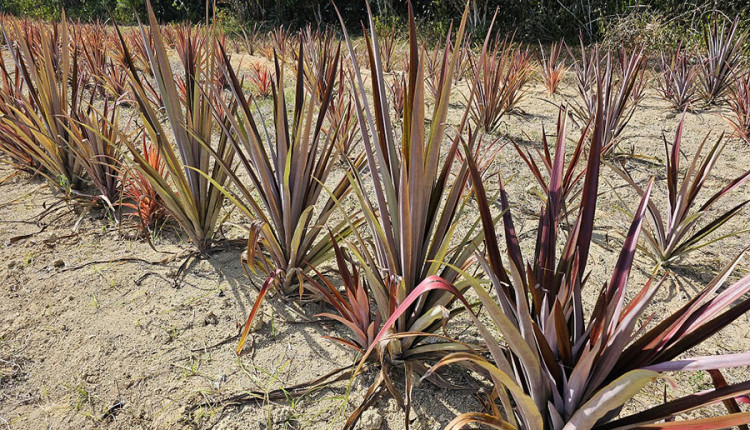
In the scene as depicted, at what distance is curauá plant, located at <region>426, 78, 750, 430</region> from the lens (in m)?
0.70

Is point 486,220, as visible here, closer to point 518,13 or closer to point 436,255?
point 436,255

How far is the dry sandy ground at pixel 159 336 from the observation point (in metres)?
1.17

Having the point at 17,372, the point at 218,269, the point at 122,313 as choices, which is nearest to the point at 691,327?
the point at 218,269

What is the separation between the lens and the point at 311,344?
1.37 m

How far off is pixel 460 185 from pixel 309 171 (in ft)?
1.71

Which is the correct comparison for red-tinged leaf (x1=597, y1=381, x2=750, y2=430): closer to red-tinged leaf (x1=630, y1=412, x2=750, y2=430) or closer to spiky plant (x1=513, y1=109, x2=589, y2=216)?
red-tinged leaf (x1=630, y1=412, x2=750, y2=430)

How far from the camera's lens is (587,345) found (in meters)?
0.82

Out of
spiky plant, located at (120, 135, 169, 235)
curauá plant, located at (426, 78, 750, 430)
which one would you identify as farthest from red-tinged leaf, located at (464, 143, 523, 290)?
spiky plant, located at (120, 135, 169, 235)

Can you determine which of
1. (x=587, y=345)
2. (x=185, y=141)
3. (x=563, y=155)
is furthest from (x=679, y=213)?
(x=185, y=141)

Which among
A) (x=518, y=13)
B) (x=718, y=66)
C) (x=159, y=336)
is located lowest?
(x=159, y=336)

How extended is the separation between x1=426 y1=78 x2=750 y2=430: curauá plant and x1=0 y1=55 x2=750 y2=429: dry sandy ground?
0.39 metres

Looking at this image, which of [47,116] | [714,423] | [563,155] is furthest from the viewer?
[47,116]

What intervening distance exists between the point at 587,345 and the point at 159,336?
120cm

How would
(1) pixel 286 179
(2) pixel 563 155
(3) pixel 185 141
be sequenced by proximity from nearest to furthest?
(2) pixel 563 155 → (1) pixel 286 179 → (3) pixel 185 141
